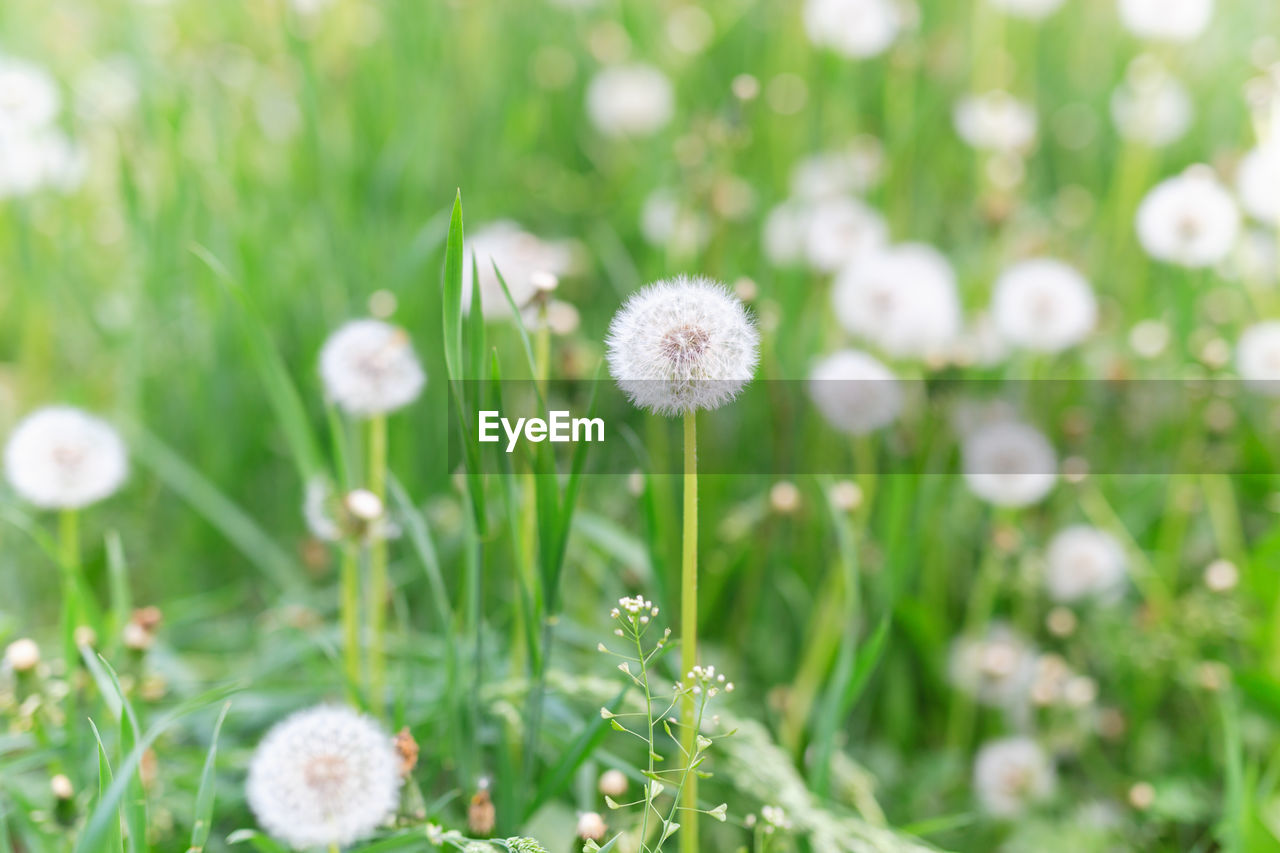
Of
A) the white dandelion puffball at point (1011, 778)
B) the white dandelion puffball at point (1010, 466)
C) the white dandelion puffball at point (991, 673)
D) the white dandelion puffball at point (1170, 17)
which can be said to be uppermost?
the white dandelion puffball at point (1170, 17)

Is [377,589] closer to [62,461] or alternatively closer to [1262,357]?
[62,461]

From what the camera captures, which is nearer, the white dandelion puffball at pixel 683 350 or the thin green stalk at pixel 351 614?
the white dandelion puffball at pixel 683 350

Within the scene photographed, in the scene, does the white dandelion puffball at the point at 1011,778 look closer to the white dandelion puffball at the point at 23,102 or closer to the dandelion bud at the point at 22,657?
the dandelion bud at the point at 22,657

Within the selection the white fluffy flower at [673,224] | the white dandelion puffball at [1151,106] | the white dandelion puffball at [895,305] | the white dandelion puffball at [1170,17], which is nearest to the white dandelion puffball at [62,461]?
the white fluffy flower at [673,224]

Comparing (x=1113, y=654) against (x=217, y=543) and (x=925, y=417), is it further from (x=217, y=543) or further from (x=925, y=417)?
(x=217, y=543)

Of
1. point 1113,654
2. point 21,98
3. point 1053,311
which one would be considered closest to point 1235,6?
point 1053,311
